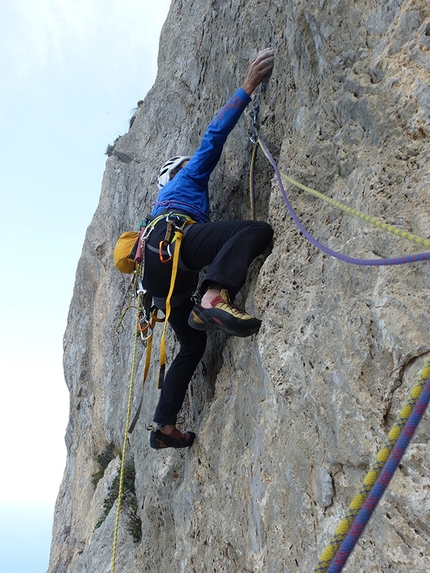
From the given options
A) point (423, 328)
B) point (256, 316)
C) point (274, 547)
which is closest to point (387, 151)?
point (423, 328)

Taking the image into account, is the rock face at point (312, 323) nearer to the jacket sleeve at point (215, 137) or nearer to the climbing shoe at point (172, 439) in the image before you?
the climbing shoe at point (172, 439)

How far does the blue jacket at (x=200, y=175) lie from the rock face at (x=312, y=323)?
32cm

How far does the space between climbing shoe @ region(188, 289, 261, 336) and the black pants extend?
0.58 feet

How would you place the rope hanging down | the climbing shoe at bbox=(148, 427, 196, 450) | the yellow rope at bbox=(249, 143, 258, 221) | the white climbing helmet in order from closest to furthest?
the rope hanging down < the yellow rope at bbox=(249, 143, 258, 221) < the climbing shoe at bbox=(148, 427, 196, 450) < the white climbing helmet

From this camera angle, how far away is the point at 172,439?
458cm

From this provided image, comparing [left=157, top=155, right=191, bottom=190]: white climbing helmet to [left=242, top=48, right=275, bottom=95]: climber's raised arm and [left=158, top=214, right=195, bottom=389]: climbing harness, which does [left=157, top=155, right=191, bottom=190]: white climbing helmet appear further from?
[left=242, top=48, right=275, bottom=95]: climber's raised arm

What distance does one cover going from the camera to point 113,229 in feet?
29.1

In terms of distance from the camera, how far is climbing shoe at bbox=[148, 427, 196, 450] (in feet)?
15.0

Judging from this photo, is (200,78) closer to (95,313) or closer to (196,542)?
(196,542)

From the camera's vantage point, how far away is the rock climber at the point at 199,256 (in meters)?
3.65

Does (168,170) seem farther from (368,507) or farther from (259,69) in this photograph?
(368,507)

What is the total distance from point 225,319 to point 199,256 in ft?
2.66

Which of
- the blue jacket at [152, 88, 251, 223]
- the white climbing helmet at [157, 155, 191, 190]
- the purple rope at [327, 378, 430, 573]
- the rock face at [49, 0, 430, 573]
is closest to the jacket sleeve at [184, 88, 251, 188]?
the blue jacket at [152, 88, 251, 223]

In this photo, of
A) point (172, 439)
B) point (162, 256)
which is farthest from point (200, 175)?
point (172, 439)
